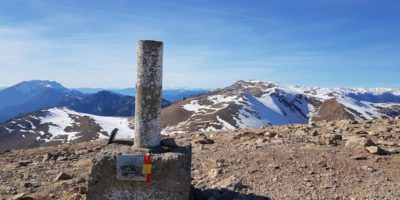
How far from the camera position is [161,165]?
12406 mm

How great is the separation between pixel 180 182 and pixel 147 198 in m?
1.02

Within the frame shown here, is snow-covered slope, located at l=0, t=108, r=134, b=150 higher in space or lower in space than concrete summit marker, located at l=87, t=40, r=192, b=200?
lower

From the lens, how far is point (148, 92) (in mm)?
13031

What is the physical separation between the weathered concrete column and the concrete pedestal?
3.02ft

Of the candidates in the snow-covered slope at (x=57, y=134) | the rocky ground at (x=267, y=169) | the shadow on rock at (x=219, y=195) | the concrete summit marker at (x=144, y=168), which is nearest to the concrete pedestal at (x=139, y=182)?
the concrete summit marker at (x=144, y=168)

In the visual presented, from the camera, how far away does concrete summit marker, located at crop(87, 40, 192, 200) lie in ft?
40.3

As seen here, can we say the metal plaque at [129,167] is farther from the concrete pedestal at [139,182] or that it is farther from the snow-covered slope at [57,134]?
the snow-covered slope at [57,134]

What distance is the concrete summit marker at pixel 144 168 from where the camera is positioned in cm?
1230

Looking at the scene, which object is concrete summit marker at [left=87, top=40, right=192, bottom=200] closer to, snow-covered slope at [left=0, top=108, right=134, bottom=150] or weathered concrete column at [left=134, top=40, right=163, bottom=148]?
weathered concrete column at [left=134, top=40, right=163, bottom=148]

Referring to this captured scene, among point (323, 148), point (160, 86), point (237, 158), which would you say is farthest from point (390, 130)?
point (160, 86)

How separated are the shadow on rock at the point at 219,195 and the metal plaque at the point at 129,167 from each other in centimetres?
271

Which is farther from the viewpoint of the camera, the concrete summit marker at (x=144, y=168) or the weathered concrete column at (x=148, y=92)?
the weathered concrete column at (x=148, y=92)

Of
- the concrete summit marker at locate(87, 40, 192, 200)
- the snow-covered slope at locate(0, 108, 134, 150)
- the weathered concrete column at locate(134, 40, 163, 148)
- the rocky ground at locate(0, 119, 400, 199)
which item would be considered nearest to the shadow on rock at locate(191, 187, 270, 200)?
the rocky ground at locate(0, 119, 400, 199)

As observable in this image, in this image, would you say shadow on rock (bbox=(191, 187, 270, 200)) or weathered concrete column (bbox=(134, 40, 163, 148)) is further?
shadow on rock (bbox=(191, 187, 270, 200))
